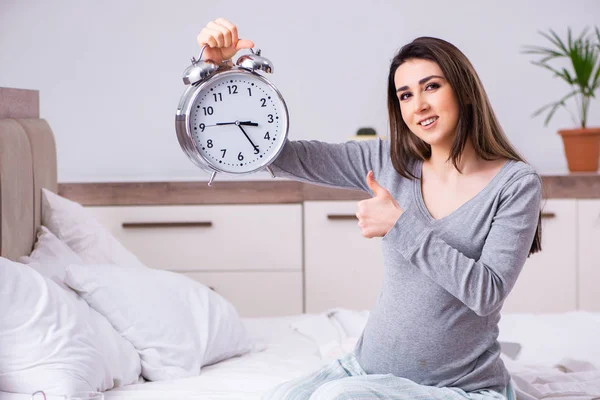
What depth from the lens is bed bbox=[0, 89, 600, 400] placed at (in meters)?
1.50

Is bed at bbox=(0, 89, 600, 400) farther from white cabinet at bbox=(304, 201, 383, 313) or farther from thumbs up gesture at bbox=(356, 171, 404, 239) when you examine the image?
white cabinet at bbox=(304, 201, 383, 313)

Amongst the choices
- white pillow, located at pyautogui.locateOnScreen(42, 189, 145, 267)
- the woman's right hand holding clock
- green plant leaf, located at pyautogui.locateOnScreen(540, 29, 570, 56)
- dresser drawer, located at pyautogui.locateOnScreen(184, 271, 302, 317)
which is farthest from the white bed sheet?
green plant leaf, located at pyautogui.locateOnScreen(540, 29, 570, 56)

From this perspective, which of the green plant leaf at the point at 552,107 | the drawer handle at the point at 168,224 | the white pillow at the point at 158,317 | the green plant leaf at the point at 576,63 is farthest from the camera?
the green plant leaf at the point at 552,107

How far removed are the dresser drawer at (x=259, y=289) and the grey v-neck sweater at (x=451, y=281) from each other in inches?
57.4

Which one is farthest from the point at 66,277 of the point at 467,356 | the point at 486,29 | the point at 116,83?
the point at 486,29

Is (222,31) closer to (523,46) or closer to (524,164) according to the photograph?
(524,164)

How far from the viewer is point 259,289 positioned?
2.88m

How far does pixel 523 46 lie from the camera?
324cm

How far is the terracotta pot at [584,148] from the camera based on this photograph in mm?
3029

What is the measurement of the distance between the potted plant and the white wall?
0.06 meters

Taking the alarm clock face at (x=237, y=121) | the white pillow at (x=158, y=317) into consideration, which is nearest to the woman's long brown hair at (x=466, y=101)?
the alarm clock face at (x=237, y=121)

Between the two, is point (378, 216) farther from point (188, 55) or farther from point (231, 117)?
point (188, 55)

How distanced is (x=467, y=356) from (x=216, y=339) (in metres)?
0.65

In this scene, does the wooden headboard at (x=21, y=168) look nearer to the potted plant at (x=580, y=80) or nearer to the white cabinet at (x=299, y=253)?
the white cabinet at (x=299, y=253)
